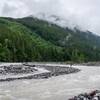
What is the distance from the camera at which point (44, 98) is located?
39844 mm

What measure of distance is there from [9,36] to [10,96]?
15229 centimetres

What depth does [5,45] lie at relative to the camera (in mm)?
173250

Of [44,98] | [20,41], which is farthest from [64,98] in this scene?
[20,41]

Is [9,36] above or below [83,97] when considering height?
above

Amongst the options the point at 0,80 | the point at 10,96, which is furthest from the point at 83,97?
the point at 0,80

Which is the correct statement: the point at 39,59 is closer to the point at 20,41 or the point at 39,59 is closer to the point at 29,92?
the point at 20,41

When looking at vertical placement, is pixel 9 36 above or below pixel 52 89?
above

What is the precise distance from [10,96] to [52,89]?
9329 mm

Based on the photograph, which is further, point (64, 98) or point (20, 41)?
point (20, 41)

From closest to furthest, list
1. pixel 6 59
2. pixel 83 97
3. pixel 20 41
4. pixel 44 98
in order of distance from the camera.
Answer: pixel 83 97 < pixel 44 98 < pixel 6 59 < pixel 20 41

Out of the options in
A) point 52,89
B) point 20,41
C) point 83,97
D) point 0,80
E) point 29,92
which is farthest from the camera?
point 20,41

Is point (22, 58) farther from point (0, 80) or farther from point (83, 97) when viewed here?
point (83, 97)

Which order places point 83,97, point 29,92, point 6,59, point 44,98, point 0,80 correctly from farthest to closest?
1. point 6,59
2. point 0,80
3. point 29,92
4. point 44,98
5. point 83,97

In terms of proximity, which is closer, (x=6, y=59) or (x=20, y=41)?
(x=6, y=59)
